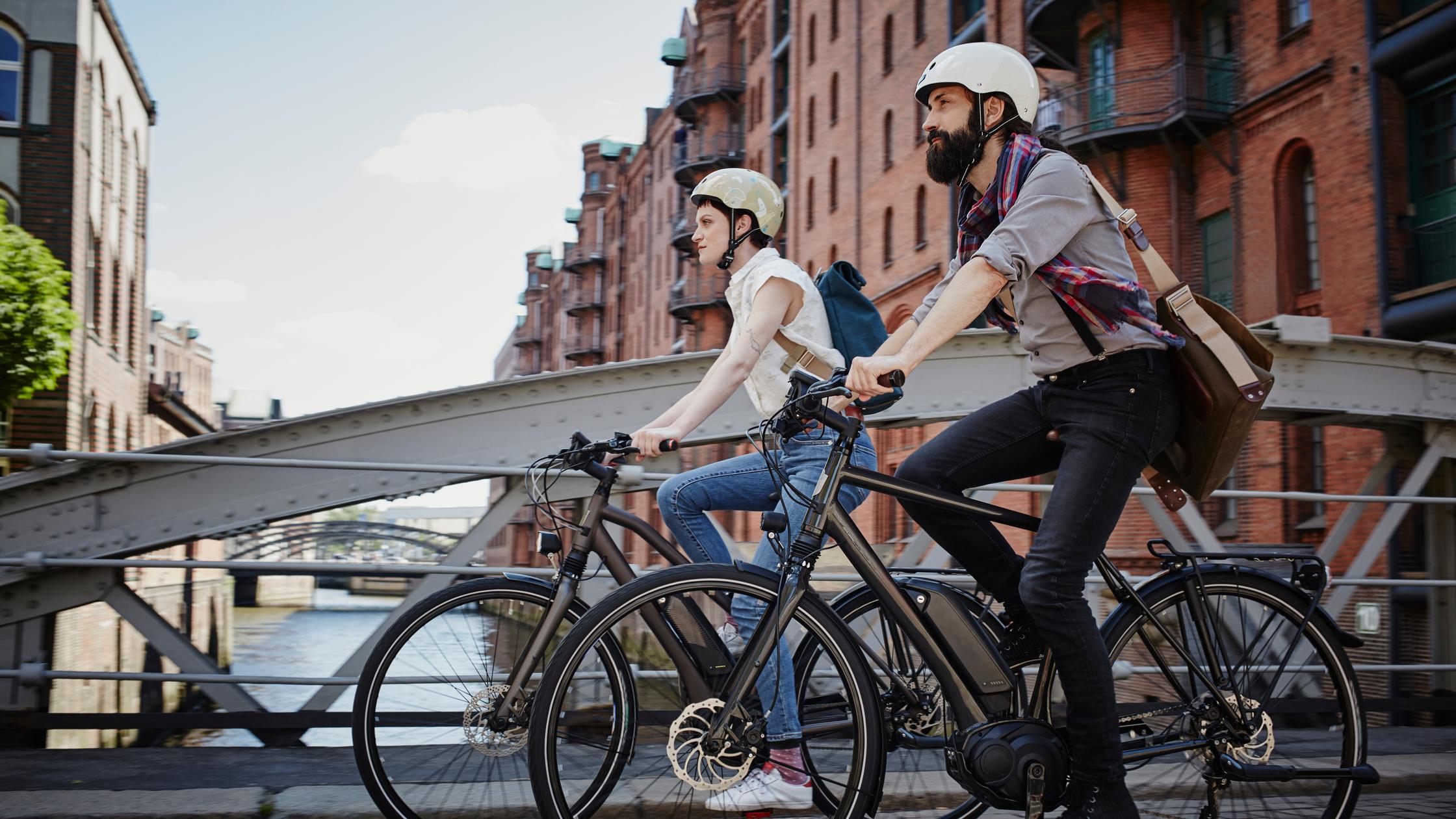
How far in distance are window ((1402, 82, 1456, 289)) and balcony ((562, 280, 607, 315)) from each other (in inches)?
2387

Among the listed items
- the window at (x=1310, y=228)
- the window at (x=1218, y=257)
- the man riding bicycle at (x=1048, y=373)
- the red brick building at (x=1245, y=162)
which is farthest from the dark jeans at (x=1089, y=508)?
the window at (x=1218, y=257)

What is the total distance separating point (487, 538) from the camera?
20.8ft

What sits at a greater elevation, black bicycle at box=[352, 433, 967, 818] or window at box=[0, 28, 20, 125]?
window at box=[0, 28, 20, 125]

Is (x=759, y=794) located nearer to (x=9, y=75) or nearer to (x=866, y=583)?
(x=866, y=583)

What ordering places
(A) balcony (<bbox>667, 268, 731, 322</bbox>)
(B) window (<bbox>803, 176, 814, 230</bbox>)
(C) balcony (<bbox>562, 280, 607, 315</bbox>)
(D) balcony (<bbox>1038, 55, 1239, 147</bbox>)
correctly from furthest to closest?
1. (C) balcony (<bbox>562, 280, 607, 315</bbox>)
2. (A) balcony (<bbox>667, 268, 731, 322</bbox>)
3. (B) window (<bbox>803, 176, 814, 230</bbox>)
4. (D) balcony (<bbox>1038, 55, 1239, 147</bbox>)

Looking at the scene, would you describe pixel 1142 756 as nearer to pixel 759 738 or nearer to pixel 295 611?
pixel 759 738

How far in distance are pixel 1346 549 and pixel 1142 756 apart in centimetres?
1492

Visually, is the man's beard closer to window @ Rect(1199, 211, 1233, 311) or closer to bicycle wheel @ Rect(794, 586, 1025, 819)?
bicycle wheel @ Rect(794, 586, 1025, 819)

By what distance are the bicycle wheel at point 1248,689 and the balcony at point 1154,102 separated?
60.6 ft

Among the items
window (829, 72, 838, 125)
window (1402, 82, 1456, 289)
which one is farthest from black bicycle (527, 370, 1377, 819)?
window (829, 72, 838, 125)

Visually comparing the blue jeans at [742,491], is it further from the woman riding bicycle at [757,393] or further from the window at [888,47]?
the window at [888,47]

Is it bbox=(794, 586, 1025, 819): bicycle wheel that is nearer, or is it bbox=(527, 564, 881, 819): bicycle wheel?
bbox=(527, 564, 881, 819): bicycle wheel

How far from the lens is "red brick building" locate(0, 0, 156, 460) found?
77.6ft

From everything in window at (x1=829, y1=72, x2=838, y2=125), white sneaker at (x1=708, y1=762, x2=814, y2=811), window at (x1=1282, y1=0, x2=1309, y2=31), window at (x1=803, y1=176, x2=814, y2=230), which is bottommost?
white sneaker at (x1=708, y1=762, x2=814, y2=811)
